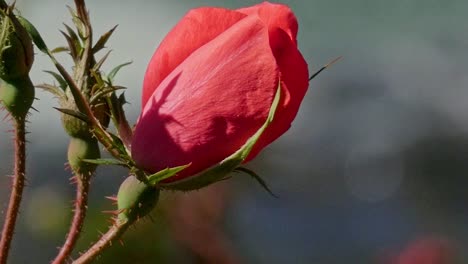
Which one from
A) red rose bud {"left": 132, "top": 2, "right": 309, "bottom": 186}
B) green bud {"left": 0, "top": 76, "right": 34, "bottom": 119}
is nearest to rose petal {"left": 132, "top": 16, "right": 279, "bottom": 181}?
red rose bud {"left": 132, "top": 2, "right": 309, "bottom": 186}

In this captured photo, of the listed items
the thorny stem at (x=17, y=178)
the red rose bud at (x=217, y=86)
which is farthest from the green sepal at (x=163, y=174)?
the thorny stem at (x=17, y=178)

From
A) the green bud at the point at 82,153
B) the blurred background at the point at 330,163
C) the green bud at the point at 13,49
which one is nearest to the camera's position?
the green bud at the point at 13,49

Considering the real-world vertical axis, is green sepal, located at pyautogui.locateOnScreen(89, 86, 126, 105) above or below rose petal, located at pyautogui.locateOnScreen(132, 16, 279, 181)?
above

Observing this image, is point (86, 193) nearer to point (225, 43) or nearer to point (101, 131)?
point (101, 131)

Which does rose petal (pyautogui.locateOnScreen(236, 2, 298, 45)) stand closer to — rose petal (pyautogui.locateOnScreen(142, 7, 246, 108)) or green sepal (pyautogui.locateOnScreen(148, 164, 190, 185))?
rose petal (pyautogui.locateOnScreen(142, 7, 246, 108))

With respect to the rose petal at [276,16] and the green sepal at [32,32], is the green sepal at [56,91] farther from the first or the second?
the rose petal at [276,16]

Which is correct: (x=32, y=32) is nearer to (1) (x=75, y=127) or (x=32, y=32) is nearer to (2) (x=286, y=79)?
(1) (x=75, y=127)

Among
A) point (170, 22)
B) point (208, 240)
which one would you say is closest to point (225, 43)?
point (208, 240)
